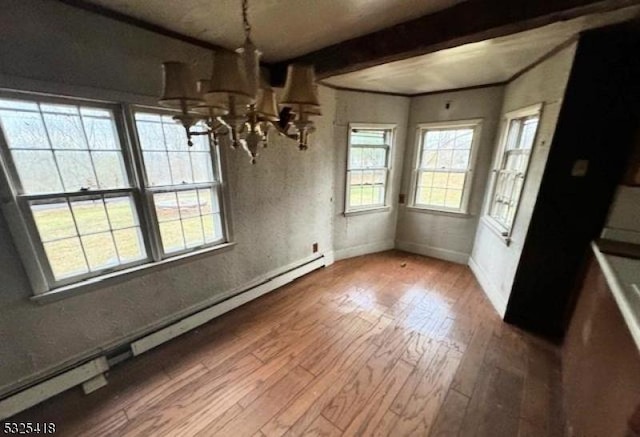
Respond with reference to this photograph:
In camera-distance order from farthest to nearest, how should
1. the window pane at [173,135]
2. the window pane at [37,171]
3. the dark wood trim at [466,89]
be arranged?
the dark wood trim at [466,89], the window pane at [173,135], the window pane at [37,171]

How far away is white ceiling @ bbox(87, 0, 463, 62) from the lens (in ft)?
4.89

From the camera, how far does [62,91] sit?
1463 millimetres

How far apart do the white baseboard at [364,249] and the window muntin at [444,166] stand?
2.58ft

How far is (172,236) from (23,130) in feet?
3.41

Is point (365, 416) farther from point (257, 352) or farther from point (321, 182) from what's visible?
point (321, 182)

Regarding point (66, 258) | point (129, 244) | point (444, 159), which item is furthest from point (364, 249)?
point (66, 258)

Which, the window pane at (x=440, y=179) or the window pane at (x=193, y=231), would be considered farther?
the window pane at (x=440, y=179)

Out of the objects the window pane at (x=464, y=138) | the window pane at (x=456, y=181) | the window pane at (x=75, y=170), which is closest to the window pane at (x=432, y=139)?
the window pane at (x=464, y=138)

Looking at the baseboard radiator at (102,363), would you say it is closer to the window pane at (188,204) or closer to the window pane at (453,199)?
the window pane at (188,204)

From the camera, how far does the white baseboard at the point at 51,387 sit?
4.87 feet

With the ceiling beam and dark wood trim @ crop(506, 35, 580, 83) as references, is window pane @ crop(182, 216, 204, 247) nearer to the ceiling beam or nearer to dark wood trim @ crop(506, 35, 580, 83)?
the ceiling beam

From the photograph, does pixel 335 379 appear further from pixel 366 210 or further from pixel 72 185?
pixel 366 210

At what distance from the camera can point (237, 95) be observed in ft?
2.95

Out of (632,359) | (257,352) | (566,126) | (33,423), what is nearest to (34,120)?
(33,423)
